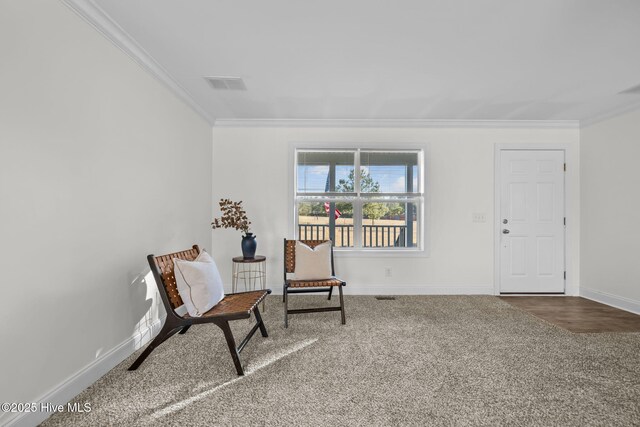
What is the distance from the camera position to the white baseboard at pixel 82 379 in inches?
62.9

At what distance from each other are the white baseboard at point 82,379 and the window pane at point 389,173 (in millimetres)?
3207

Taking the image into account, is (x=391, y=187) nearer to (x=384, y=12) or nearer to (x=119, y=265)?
(x=384, y=12)

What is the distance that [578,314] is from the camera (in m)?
3.61

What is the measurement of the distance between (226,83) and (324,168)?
1831 mm

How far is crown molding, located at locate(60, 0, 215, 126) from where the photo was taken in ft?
6.43

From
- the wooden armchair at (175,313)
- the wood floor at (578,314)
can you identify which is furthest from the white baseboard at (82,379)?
the wood floor at (578,314)

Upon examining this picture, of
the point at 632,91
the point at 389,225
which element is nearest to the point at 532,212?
the point at 632,91

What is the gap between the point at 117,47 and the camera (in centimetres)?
234

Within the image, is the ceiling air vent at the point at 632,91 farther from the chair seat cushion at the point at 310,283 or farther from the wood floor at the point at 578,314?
the chair seat cushion at the point at 310,283

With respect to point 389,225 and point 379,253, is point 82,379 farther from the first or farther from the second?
point 389,225

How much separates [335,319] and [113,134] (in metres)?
2.64

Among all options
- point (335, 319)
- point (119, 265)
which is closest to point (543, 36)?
point (335, 319)

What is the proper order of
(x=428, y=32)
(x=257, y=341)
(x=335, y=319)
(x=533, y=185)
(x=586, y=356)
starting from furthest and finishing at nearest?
(x=533, y=185), (x=335, y=319), (x=257, y=341), (x=586, y=356), (x=428, y=32)

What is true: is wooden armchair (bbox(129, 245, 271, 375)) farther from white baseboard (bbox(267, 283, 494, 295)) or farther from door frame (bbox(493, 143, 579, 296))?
door frame (bbox(493, 143, 579, 296))
